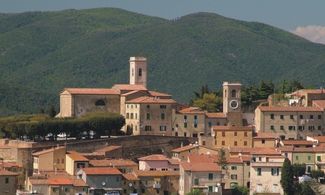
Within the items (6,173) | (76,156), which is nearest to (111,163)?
(76,156)

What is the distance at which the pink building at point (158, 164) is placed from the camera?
65.8 metres

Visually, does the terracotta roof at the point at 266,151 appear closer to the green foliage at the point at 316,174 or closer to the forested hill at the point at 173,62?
the green foliage at the point at 316,174

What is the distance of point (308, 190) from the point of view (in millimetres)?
61906

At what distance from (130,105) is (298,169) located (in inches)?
564

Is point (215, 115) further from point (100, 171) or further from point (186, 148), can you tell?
point (100, 171)

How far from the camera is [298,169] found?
6469 centimetres


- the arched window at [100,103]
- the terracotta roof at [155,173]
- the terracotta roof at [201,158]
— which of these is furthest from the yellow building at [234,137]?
the arched window at [100,103]

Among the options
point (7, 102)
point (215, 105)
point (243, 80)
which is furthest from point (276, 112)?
point (243, 80)

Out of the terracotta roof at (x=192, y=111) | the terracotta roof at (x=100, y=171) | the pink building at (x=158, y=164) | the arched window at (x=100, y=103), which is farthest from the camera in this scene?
the arched window at (x=100, y=103)

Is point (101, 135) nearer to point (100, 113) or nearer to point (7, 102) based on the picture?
point (100, 113)

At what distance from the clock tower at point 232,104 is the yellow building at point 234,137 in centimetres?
412

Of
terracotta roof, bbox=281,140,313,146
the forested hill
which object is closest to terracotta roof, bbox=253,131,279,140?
A: terracotta roof, bbox=281,140,313,146

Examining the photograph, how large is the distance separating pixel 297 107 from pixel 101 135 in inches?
504

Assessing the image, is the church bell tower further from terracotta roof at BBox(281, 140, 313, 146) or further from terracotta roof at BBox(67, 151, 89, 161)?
terracotta roof at BBox(67, 151, 89, 161)
